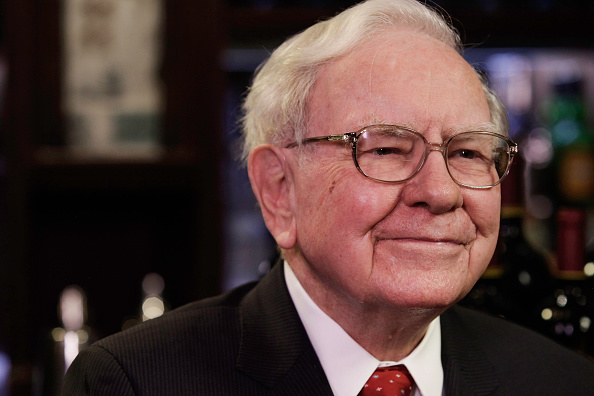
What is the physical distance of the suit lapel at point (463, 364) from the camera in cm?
111

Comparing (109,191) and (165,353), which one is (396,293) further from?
(109,191)

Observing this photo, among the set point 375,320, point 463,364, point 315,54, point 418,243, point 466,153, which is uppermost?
point 315,54

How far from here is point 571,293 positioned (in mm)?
1268

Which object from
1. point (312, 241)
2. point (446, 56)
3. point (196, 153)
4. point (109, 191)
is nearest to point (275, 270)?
point (312, 241)

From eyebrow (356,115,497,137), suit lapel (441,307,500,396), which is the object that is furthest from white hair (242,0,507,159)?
suit lapel (441,307,500,396)

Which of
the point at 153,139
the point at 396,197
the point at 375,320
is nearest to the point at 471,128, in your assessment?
the point at 396,197

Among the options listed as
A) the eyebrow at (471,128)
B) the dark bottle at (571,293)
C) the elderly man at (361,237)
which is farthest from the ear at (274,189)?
the dark bottle at (571,293)

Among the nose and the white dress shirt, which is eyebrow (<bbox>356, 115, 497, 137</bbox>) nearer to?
the nose

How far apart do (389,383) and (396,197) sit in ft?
0.97

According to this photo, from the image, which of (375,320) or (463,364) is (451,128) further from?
(463,364)

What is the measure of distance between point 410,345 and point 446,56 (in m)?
0.44

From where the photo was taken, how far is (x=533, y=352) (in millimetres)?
1196

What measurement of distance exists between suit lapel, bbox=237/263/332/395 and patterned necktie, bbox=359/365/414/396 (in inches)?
2.9

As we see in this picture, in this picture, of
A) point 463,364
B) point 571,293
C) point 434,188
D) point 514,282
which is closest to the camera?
point 434,188
